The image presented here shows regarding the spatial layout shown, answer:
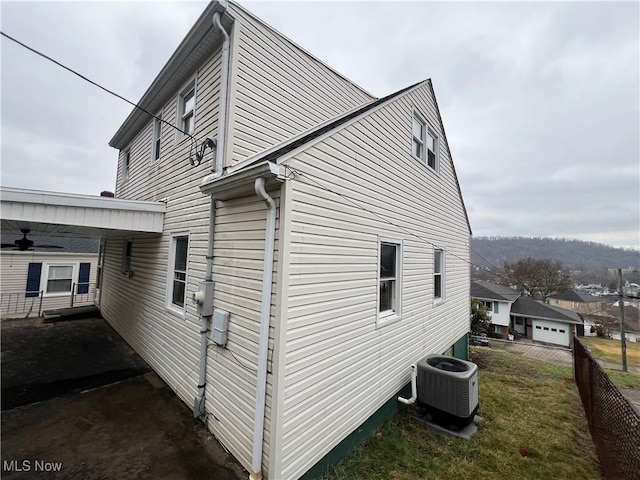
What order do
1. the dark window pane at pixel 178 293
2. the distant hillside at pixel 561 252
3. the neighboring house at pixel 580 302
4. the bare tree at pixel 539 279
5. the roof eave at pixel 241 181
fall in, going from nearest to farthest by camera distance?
1. the roof eave at pixel 241 181
2. the dark window pane at pixel 178 293
3. the bare tree at pixel 539 279
4. the neighboring house at pixel 580 302
5. the distant hillside at pixel 561 252

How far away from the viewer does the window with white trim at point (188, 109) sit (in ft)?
17.4

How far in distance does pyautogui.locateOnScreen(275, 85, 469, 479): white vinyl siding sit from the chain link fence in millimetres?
2823

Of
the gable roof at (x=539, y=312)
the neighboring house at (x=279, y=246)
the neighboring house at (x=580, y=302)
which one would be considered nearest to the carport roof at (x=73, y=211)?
the neighboring house at (x=279, y=246)

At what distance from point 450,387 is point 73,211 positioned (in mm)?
7139

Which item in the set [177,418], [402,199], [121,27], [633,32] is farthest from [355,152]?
[633,32]

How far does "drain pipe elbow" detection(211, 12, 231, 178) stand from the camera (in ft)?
13.6

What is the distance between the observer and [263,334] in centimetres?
297

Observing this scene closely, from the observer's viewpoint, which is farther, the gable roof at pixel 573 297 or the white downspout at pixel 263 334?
the gable roof at pixel 573 297

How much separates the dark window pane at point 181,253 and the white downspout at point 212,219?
1428 millimetres

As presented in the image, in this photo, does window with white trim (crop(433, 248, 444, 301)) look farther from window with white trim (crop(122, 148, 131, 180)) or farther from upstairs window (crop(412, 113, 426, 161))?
window with white trim (crop(122, 148, 131, 180))

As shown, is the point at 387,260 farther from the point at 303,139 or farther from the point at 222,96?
the point at 222,96

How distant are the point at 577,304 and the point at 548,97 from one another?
6090 cm

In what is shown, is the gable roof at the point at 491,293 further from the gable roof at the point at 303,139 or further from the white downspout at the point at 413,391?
the gable roof at the point at 303,139

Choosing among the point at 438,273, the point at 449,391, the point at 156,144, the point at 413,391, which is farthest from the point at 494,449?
the point at 156,144
